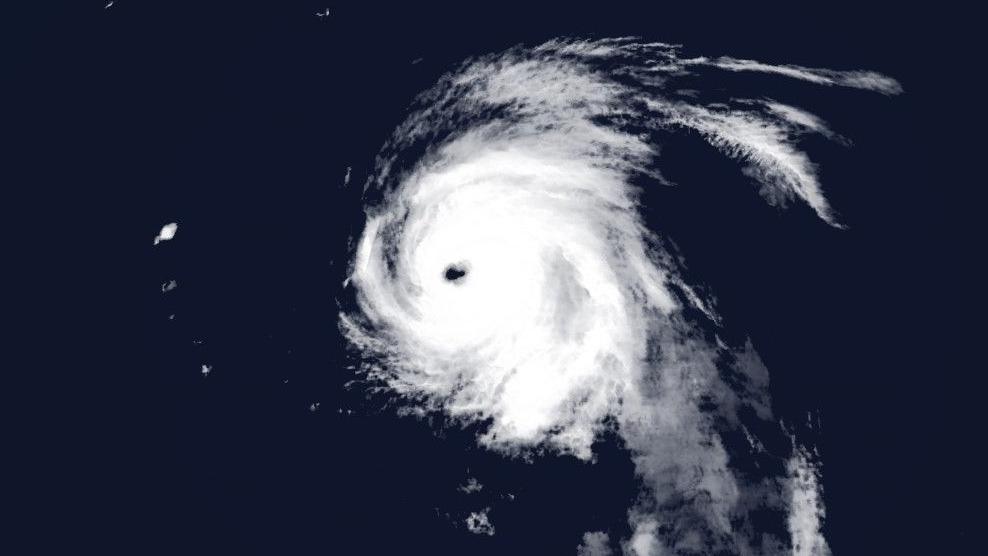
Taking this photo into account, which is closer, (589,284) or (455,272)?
(589,284)

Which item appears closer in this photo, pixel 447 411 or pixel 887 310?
pixel 887 310

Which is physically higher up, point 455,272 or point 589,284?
point 455,272

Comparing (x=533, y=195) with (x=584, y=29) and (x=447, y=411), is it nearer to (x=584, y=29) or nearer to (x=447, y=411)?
(x=584, y=29)

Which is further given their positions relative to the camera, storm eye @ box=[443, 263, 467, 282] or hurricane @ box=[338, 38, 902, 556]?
storm eye @ box=[443, 263, 467, 282]

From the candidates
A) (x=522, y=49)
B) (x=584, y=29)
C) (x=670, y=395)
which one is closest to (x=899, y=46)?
(x=584, y=29)
